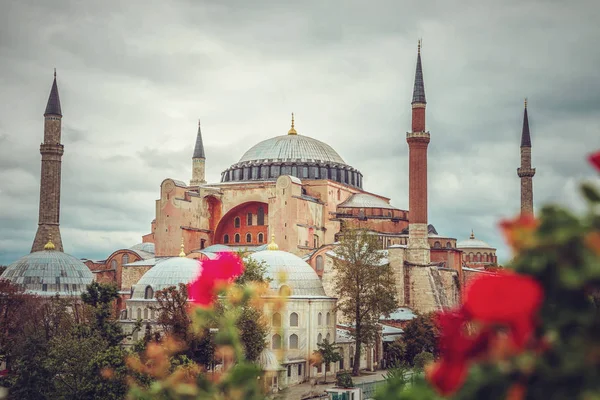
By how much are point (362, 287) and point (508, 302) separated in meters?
28.2

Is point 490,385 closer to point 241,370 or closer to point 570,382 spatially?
point 570,382

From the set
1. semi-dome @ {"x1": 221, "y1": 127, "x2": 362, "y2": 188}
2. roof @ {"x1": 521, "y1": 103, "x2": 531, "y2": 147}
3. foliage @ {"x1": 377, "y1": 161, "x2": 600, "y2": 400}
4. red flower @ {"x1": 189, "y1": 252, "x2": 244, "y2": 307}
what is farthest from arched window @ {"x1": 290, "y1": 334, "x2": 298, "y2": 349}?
foliage @ {"x1": 377, "y1": 161, "x2": 600, "y2": 400}

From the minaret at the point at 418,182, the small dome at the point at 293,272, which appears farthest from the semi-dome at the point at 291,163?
the small dome at the point at 293,272

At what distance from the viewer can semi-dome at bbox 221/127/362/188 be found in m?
43.1

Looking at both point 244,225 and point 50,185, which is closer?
point 50,185

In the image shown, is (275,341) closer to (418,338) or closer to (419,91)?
(418,338)

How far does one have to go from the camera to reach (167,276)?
30.8 metres

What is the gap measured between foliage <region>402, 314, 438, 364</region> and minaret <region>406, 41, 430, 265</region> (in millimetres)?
4030

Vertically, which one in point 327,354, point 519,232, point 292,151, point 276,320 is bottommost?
point 327,354

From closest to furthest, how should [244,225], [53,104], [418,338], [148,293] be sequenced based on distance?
[148,293] → [418,338] → [53,104] → [244,225]

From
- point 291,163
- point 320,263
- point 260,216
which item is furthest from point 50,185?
point 320,263

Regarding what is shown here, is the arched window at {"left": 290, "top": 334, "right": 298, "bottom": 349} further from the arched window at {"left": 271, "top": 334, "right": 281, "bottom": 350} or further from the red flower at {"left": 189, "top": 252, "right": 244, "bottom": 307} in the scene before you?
the red flower at {"left": 189, "top": 252, "right": 244, "bottom": 307}

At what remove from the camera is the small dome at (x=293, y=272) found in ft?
93.4

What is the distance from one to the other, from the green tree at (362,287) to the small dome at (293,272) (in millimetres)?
1190
